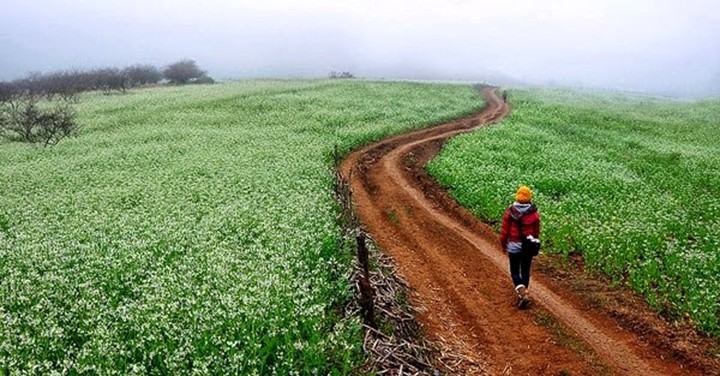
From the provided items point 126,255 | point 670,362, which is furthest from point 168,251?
point 670,362

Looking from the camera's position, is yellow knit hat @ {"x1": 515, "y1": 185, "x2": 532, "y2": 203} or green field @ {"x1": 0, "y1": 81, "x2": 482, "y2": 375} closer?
green field @ {"x1": 0, "y1": 81, "x2": 482, "y2": 375}

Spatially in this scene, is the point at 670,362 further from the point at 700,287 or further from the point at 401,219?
the point at 401,219

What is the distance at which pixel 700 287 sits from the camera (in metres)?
15.1

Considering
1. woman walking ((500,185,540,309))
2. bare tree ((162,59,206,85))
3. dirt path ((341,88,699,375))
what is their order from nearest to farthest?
1. dirt path ((341,88,699,375))
2. woman walking ((500,185,540,309))
3. bare tree ((162,59,206,85))

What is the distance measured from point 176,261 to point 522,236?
9.15m

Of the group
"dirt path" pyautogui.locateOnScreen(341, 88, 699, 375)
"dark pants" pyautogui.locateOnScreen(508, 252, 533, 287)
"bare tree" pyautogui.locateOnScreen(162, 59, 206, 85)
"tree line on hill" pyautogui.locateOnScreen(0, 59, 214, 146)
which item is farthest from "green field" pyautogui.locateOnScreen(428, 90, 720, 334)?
"bare tree" pyautogui.locateOnScreen(162, 59, 206, 85)

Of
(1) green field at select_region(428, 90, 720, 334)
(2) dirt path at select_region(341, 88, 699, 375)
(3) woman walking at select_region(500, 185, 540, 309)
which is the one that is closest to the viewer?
(2) dirt path at select_region(341, 88, 699, 375)

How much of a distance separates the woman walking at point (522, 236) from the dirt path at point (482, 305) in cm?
71

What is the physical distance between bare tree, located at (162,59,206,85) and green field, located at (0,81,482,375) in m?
101

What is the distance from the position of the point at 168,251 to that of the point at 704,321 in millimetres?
14032

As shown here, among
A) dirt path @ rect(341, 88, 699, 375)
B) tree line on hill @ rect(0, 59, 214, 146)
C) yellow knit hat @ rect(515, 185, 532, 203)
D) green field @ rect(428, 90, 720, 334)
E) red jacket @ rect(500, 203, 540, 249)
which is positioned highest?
tree line on hill @ rect(0, 59, 214, 146)

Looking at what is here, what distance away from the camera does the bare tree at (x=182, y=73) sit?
137 m

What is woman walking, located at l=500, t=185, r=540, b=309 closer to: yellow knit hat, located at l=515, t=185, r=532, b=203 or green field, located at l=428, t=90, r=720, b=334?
yellow knit hat, located at l=515, t=185, r=532, b=203

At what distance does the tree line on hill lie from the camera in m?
48.1
